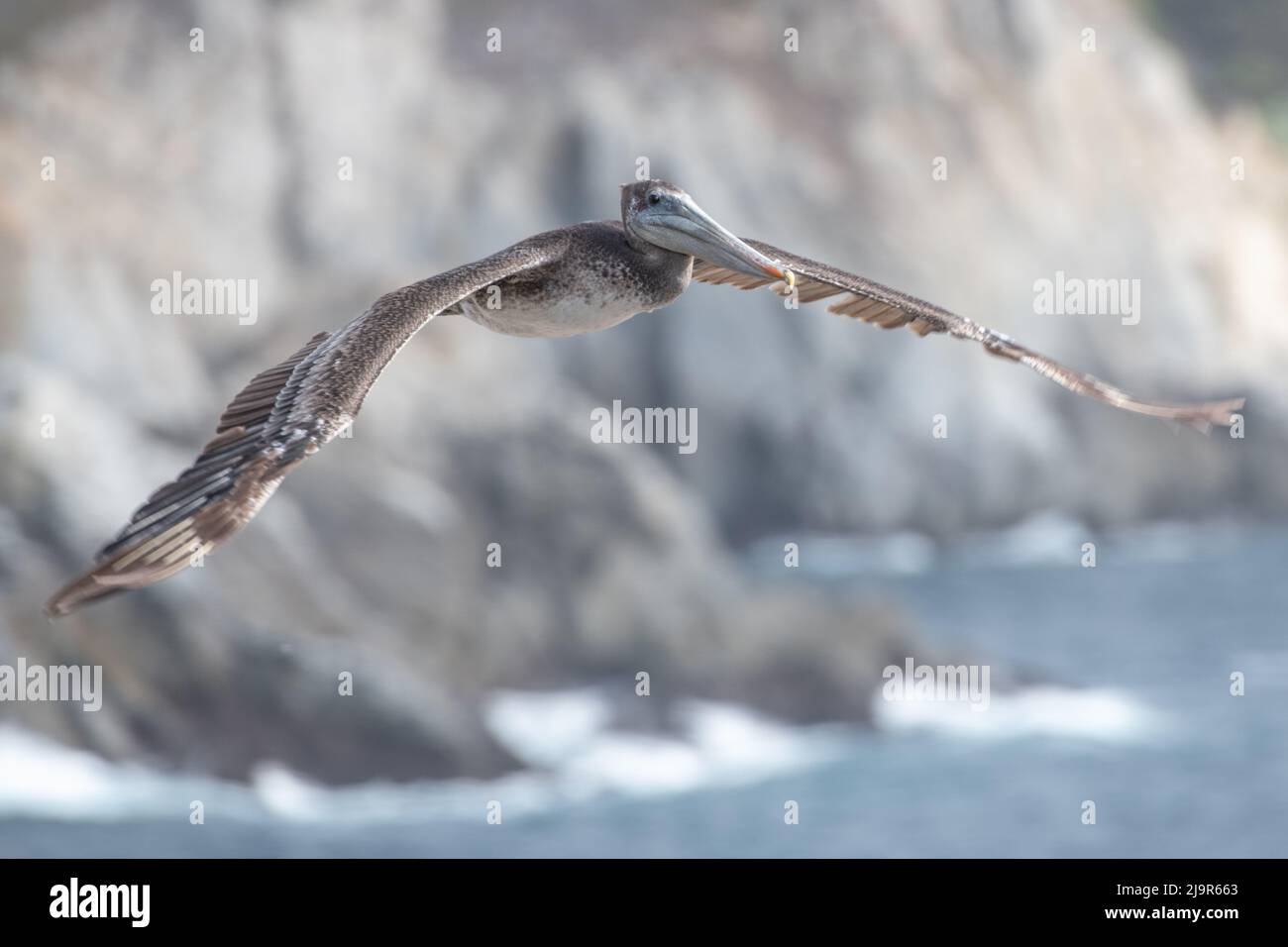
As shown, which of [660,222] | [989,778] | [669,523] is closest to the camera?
[660,222]

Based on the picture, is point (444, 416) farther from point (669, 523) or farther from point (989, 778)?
point (989, 778)

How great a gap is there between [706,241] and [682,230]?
0.41 feet

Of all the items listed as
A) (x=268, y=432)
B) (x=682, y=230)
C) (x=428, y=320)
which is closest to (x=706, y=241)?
(x=682, y=230)

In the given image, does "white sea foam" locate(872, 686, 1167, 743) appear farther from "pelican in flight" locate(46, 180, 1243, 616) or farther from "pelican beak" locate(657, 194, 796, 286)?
"pelican beak" locate(657, 194, 796, 286)

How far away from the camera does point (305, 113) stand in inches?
1435

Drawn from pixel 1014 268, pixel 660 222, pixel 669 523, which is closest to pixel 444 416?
pixel 669 523

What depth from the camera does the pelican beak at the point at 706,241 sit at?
759cm

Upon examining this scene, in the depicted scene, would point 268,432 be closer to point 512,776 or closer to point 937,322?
point 937,322

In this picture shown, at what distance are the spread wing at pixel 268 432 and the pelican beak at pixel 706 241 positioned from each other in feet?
1.74

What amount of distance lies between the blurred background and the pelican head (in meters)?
18.1

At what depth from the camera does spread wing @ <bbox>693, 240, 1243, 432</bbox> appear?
8.98 metres

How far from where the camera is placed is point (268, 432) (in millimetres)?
6898

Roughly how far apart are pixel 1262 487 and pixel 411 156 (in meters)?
18.6

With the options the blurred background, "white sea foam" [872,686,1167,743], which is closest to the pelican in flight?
the blurred background
